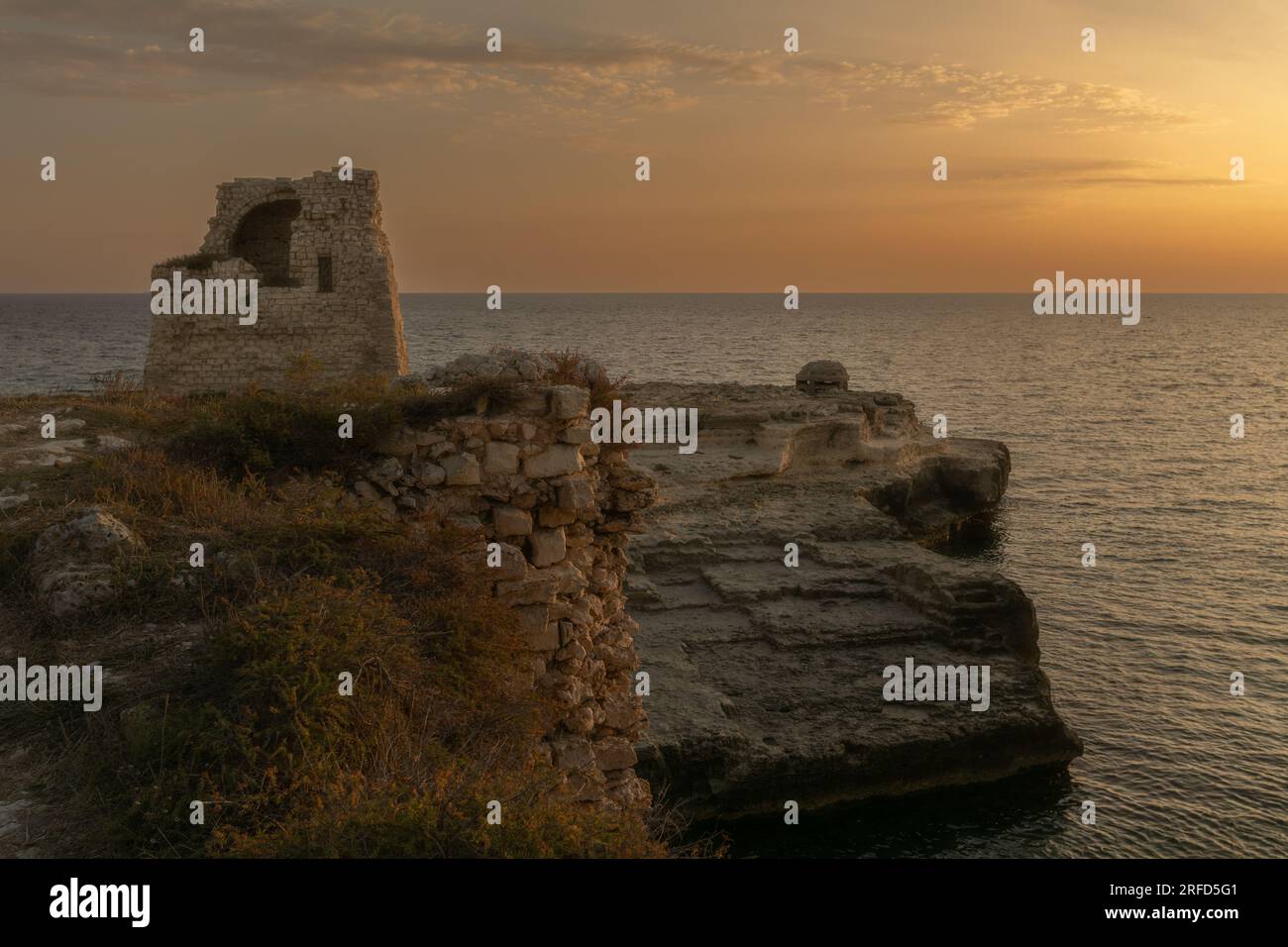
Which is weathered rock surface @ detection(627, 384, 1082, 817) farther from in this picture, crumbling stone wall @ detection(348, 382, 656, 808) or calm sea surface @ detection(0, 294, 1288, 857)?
crumbling stone wall @ detection(348, 382, 656, 808)

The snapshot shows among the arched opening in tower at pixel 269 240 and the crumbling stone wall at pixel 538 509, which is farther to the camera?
the arched opening in tower at pixel 269 240

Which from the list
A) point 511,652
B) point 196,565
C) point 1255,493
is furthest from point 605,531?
point 1255,493

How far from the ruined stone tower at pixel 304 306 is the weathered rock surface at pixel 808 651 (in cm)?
715

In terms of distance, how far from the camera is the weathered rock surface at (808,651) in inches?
594

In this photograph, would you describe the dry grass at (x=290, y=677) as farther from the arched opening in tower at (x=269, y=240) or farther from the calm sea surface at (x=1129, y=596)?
the arched opening in tower at (x=269, y=240)

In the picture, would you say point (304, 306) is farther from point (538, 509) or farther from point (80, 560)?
point (80, 560)

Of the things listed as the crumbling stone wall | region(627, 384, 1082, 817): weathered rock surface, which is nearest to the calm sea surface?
region(627, 384, 1082, 817): weathered rock surface

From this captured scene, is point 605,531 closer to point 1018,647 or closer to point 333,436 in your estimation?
point 333,436

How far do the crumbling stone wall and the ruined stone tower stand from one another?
1116 cm

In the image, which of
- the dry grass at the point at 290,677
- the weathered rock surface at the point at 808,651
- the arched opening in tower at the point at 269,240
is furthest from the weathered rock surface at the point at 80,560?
the arched opening in tower at the point at 269,240

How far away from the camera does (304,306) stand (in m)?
19.4

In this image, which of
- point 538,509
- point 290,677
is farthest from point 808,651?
point 290,677

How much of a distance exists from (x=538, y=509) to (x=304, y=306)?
41.1 feet
